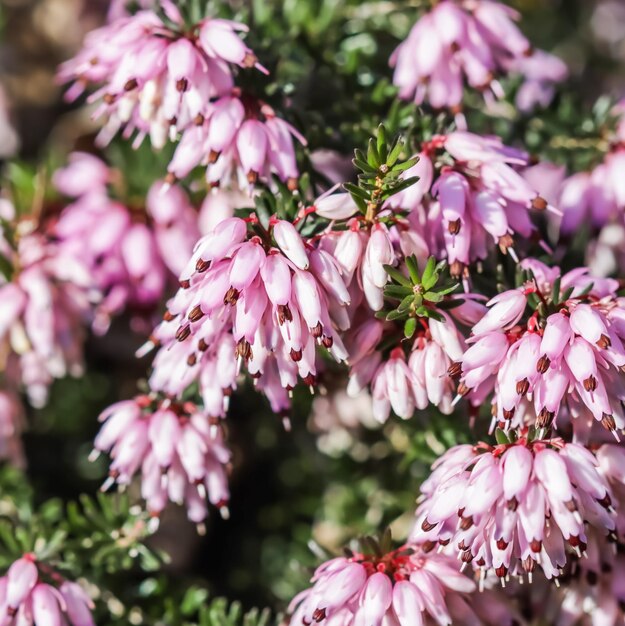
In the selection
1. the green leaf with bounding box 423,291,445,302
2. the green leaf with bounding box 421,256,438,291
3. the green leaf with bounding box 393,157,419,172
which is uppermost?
the green leaf with bounding box 393,157,419,172

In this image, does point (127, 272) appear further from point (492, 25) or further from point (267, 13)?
point (492, 25)

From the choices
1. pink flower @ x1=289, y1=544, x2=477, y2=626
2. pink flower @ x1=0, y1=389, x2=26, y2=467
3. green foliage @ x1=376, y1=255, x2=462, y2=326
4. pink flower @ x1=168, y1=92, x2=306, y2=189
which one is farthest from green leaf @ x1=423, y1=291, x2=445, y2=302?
pink flower @ x1=0, y1=389, x2=26, y2=467

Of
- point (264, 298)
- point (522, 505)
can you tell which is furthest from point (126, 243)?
point (522, 505)

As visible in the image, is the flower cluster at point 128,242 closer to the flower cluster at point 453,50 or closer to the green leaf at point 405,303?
the flower cluster at point 453,50

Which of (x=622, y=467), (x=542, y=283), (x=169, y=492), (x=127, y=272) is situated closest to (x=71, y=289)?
(x=127, y=272)

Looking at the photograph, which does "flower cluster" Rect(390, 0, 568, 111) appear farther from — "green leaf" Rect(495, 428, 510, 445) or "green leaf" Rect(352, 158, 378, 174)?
"green leaf" Rect(495, 428, 510, 445)

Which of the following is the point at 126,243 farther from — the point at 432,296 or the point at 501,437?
the point at 501,437
